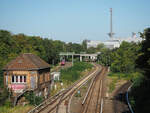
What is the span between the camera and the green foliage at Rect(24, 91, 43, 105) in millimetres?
27077

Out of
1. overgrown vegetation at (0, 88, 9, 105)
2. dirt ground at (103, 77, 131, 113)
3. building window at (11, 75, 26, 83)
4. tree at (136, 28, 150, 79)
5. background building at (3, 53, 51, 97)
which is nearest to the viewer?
tree at (136, 28, 150, 79)

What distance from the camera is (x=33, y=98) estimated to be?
90.8ft

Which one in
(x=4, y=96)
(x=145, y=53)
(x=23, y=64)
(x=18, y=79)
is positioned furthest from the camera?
(x=23, y=64)

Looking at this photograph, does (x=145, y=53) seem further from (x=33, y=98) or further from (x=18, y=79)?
(x=18, y=79)

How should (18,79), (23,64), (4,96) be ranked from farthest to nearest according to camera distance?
(23,64) < (18,79) < (4,96)

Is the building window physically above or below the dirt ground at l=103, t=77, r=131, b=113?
above

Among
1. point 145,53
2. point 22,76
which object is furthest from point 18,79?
point 145,53

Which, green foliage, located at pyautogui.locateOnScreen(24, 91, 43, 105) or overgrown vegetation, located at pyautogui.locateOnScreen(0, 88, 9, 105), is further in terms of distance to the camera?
green foliage, located at pyautogui.locateOnScreen(24, 91, 43, 105)

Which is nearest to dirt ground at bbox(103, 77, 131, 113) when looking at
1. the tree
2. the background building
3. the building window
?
the tree

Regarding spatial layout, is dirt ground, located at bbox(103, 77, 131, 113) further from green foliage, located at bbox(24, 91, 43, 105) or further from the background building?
the background building

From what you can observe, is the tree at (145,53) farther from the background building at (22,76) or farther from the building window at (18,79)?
the building window at (18,79)

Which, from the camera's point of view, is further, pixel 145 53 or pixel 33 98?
pixel 33 98

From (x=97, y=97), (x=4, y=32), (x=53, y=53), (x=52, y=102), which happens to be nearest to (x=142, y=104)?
(x=97, y=97)

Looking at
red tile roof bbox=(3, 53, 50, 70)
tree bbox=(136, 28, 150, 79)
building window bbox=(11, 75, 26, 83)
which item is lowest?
building window bbox=(11, 75, 26, 83)
